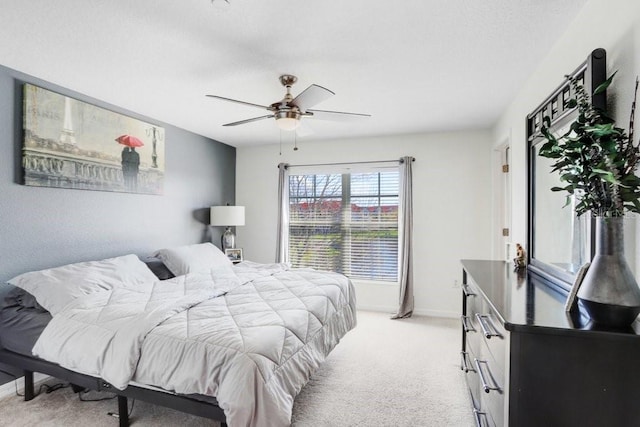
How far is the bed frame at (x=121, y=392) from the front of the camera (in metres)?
1.77

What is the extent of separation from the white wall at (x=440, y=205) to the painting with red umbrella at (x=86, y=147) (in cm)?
229

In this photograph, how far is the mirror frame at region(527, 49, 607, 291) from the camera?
1506 millimetres

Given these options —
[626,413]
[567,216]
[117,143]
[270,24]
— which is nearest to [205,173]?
[117,143]

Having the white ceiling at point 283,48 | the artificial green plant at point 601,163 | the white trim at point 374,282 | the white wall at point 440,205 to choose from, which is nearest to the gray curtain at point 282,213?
the white wall at point 440,205

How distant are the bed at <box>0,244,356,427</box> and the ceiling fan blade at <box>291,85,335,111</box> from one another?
4.77ft

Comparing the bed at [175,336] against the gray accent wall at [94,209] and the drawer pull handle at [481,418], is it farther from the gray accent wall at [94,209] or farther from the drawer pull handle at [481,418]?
the drawer pull handle at [481,418]

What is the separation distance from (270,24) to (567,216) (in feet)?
6.44

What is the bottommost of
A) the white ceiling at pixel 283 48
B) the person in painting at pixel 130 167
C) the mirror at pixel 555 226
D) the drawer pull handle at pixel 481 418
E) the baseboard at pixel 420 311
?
the baseboard at pixel 420 311

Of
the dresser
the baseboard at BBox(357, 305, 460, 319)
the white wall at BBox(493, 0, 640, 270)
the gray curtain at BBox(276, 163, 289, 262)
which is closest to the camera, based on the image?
the dresser

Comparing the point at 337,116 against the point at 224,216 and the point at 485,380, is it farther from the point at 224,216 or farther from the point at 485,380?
the point at 224,216

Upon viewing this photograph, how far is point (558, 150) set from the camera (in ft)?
4.34

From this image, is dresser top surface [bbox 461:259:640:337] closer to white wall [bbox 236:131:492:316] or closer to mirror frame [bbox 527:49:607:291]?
mirror frame [bbox 527:49:607:291]

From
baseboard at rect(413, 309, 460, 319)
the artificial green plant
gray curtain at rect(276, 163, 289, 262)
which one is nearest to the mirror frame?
the artificial green plant

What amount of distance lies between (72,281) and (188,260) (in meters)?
1.18
